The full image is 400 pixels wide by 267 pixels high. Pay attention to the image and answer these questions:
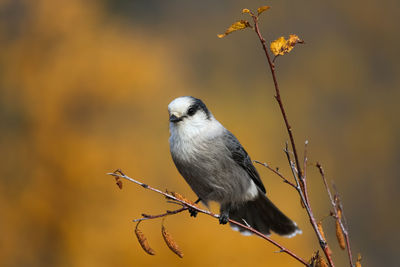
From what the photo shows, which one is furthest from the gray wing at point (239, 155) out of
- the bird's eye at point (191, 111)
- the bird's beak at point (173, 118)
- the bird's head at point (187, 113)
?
the bird's beak at point (173, 118)

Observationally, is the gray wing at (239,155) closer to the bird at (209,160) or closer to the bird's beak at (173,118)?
the bird at (209,160)

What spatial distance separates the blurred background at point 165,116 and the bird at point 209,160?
21.2 ft

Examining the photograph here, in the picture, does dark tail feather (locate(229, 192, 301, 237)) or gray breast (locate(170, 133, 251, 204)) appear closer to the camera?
gray breast (locate(170, 133, 251, 204))

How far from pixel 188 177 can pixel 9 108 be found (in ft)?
45.2

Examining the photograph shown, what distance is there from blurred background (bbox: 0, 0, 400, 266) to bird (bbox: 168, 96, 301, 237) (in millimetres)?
6476

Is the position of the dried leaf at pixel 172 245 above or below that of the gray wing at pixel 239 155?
below

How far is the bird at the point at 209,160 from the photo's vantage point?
99.3 inches

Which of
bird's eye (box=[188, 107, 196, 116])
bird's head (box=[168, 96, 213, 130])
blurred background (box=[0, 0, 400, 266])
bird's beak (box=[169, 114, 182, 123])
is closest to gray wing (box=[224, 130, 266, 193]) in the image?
bird's head (box=[168, 96, 213, 130])

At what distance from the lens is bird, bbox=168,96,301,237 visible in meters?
2.52

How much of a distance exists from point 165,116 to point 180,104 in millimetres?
12913

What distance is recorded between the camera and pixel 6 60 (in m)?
17.3

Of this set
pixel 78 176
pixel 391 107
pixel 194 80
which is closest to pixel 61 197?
pixel 78 176

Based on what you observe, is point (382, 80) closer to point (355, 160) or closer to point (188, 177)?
point (355, 160)

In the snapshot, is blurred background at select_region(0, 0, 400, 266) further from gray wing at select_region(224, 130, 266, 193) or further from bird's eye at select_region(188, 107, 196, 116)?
bird's eye at select_region(188, 107, 196, 116)
